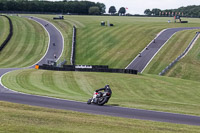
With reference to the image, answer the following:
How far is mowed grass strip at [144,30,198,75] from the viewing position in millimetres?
65562

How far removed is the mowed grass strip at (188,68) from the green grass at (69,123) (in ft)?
134

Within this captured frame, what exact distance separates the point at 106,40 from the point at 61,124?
244ft

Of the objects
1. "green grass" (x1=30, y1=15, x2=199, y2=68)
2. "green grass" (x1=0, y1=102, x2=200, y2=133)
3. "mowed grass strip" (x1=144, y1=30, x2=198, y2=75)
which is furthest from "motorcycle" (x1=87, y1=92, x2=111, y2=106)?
"green grass" (x1=30, y1=15, x2=199, y2=68)

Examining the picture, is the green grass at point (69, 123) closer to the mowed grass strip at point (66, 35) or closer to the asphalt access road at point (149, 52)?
the asphalt access road at point (149, 52)

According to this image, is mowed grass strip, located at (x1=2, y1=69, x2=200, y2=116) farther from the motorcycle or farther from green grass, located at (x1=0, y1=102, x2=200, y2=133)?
green grass, located at (x1=0, y1=102, x2=200, y2=133)

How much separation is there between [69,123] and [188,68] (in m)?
48.2

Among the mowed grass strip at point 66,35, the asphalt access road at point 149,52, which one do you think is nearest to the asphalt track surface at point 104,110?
the asphalt access road at point 149,52

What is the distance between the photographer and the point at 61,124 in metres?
16.9

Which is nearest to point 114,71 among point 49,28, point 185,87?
point 185,87

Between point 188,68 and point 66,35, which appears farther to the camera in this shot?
point 66,35

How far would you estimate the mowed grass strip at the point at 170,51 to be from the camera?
65562 millimetres

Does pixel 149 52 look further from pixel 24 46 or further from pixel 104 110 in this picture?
pixel 104 110

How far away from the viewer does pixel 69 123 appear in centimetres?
1734

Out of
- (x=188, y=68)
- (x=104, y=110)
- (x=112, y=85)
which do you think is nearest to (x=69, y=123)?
(x=104, y=110)
